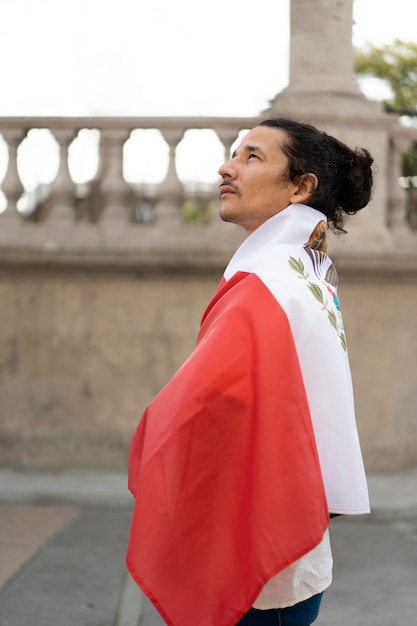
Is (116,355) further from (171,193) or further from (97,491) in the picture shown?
(171,193)

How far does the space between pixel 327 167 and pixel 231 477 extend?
817 millimetres

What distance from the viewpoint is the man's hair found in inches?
90.9

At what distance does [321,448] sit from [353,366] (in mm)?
4793

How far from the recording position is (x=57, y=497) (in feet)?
A: 20.9

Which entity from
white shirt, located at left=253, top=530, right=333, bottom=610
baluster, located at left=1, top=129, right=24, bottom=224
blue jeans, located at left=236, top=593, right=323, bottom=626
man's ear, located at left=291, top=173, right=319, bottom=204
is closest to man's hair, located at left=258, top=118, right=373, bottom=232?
man's ear, located at left=291, top=173, right=319, bottom=204

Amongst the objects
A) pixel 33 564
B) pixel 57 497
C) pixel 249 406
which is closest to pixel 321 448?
pixel 249 406

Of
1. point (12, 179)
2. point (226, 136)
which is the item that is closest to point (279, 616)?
point (226, 136)

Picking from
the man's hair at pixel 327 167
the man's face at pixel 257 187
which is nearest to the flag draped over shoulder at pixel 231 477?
the man's face at pixel 257 187

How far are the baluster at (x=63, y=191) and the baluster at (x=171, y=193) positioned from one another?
66cm

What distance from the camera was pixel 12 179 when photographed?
6977 millimetres

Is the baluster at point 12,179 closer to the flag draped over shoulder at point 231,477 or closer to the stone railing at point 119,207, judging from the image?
the stone railing at point 119,207

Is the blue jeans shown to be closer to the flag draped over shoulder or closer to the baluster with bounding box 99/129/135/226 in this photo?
the flag draped over shoulder

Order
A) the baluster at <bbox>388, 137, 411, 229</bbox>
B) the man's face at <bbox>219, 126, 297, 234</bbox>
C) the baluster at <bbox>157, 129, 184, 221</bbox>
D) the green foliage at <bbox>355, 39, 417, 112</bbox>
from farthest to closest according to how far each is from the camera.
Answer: the green foliage at <bbox>355, 39, 417, 112</bbox> → the baluster at <bbox>388, 137, 411, 229</bbox> → the baluster at <bbox>157, 129, 184, 221</bbox> → the man's face at <bbox>219, 126, 297, 234</bbox>

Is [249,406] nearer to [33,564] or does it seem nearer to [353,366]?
[33,564]
